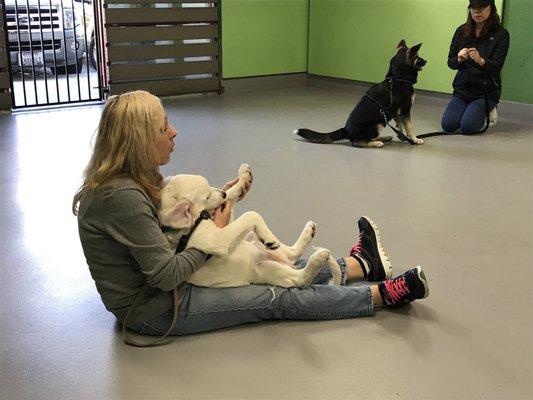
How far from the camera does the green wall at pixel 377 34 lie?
662 cm

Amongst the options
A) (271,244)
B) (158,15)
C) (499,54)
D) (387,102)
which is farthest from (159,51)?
(271,244)

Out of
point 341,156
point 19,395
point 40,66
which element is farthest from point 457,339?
point 40,66

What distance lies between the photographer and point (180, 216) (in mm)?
1998

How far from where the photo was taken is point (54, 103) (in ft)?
21.8

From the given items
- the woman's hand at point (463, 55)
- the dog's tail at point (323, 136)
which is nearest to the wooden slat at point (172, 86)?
the dog's tail at point (323, 136)

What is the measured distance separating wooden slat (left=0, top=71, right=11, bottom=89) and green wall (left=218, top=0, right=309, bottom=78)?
242cm

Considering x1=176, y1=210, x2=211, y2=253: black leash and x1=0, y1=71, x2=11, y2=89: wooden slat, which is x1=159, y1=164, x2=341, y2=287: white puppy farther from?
x1=0, y1=71, x2=11, y2=89: wooden slat

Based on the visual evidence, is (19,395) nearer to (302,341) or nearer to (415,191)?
(302,341)

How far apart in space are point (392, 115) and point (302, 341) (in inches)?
122

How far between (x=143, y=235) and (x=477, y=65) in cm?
417

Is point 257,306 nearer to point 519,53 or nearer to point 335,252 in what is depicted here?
point 335,252

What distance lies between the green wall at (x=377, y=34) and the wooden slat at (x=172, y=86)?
148 centimetres

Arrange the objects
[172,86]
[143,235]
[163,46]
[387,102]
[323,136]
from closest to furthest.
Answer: [143,235]
[387,102]
[323,136]
[163,46]
[172,86]

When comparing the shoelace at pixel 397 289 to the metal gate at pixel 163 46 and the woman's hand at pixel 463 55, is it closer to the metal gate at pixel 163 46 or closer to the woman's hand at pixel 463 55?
the woman's hand at pixel 463 55
